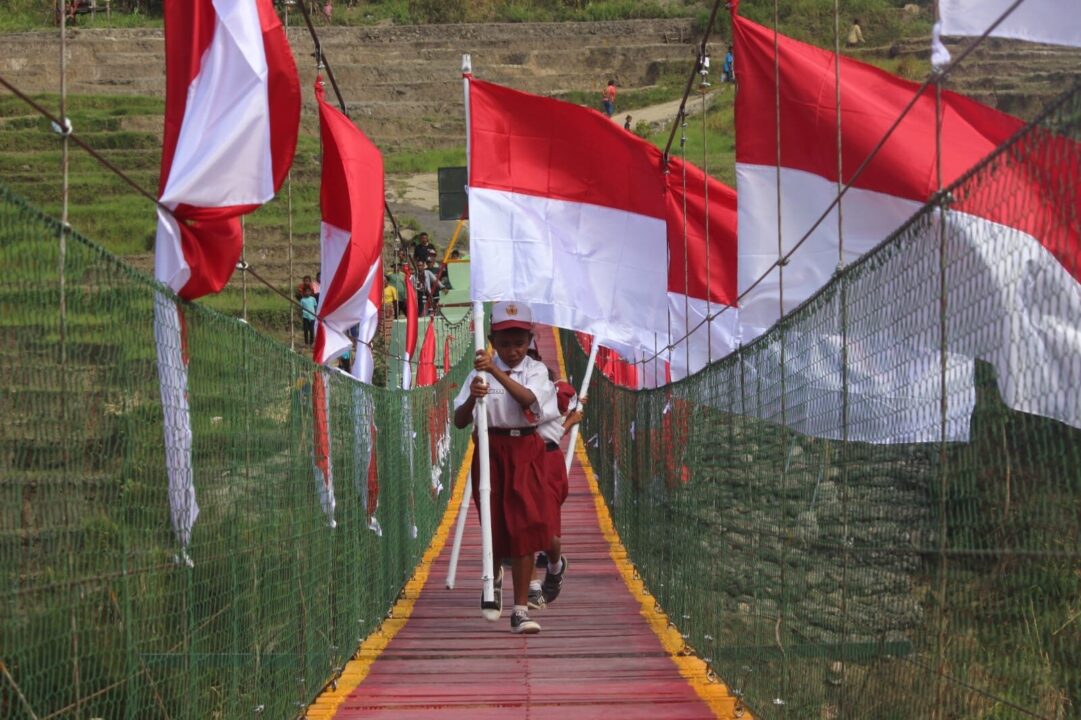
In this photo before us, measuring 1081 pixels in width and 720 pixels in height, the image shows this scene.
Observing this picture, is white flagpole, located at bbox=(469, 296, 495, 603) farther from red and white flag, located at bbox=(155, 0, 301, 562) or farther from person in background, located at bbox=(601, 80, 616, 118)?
person in background, located at bbox=(601, 80, 616, 118)

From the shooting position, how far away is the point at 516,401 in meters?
8.13

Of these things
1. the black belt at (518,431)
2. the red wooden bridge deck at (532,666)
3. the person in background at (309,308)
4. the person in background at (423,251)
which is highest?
the person in background at (423,251)

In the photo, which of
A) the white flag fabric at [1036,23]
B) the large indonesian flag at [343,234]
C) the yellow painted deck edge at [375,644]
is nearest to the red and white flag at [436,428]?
the yellow painted deck edge at [375,644]

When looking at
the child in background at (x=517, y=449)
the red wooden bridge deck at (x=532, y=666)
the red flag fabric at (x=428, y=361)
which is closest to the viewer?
the red wooden bridge deck at (x=532, y=666)

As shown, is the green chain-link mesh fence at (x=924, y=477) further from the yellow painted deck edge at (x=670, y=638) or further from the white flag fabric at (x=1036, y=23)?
the white flag fabric at (x=1036, y=23)

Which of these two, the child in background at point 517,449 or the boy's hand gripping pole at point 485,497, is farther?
the child in background at point 517,449

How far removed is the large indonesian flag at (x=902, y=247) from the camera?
3004 millimetres

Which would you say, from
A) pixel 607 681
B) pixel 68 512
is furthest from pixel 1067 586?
pixel 607 681

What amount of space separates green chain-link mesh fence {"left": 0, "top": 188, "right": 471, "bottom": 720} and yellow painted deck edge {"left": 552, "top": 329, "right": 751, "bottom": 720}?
150cm

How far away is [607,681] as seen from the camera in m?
6.95

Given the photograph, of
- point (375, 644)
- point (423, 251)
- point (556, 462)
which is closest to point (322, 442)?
point (375, 644)

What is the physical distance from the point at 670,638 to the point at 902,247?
440 cm

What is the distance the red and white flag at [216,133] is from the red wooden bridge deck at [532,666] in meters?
2.10

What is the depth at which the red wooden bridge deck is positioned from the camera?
636 centimetres
